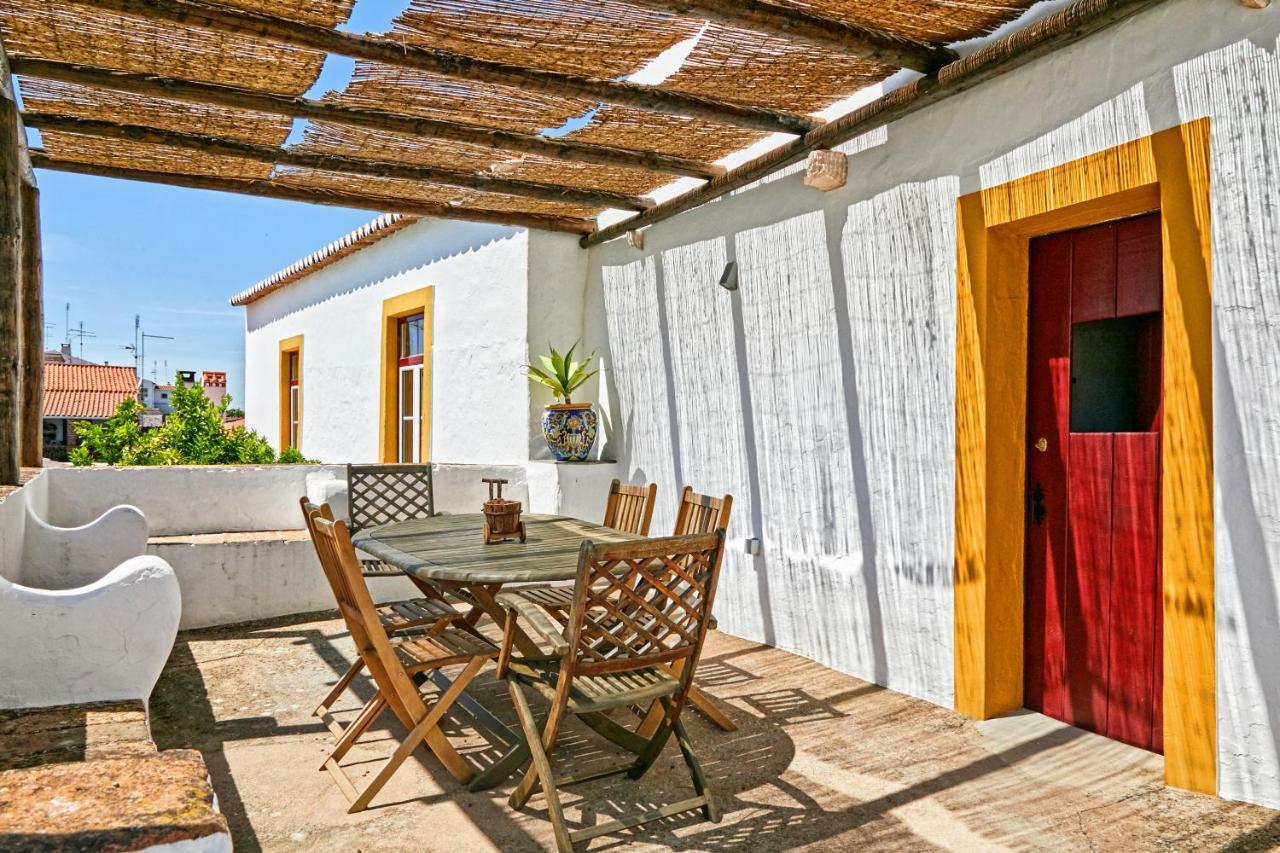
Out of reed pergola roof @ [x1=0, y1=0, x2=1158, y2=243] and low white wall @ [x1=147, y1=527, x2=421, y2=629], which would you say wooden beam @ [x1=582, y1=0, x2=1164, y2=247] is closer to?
reed pergola roof @ [x1=0, y1=0, x2=1158, y2=243]

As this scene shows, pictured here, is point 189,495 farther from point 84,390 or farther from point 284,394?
point 84,390


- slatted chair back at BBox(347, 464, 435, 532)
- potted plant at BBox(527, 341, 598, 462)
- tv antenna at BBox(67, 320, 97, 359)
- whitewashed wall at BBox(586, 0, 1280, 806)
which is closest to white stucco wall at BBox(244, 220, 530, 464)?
potted plant at BBox(527, 341, 598, 462)

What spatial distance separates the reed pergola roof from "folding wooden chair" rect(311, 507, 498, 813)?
6.53 ft

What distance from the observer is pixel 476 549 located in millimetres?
3453

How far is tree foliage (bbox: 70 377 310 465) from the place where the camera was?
290 inches

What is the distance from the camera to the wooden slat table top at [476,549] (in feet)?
9.64

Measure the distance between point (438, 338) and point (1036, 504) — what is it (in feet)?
18.5

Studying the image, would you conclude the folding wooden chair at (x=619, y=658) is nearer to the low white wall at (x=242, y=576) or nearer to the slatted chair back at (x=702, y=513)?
the slatted chair back at (x=702, y=513)

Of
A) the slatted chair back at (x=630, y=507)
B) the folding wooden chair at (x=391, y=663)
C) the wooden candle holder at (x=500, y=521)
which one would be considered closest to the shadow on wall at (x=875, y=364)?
the slatted chair back at (x=630, y=507)

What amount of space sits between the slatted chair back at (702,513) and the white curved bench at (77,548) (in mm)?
2656

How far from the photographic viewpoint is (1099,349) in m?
3.37

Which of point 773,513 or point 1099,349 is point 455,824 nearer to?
point 773,513

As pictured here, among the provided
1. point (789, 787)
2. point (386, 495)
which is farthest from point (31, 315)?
point (789, 787)

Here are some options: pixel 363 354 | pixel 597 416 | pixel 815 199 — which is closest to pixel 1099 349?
pixel 815 199
